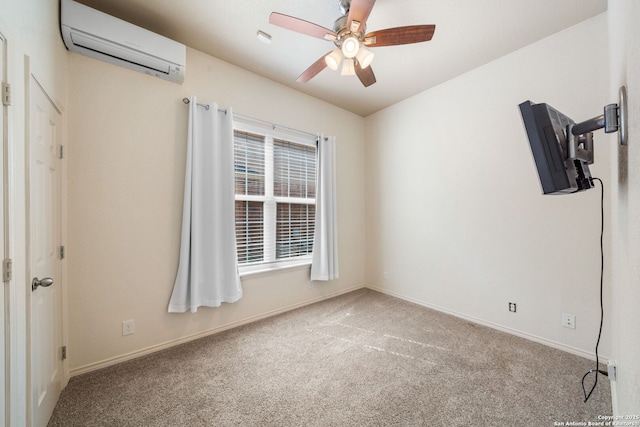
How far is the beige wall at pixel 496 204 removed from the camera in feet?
6.76

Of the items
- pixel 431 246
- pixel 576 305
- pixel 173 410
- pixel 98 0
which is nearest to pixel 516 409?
pixel 576 305

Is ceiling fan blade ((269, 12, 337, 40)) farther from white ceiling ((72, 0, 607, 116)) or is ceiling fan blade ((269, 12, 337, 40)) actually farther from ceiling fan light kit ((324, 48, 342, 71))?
white ceiling ((72, 0, 607, 116))

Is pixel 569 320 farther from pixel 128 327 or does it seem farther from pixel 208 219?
pixel 128 327

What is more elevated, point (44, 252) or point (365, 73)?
point (365, 73)

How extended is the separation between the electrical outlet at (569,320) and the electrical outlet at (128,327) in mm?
3765

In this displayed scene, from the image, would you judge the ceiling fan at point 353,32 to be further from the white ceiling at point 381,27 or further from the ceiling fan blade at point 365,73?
the white ceiling at point 381,27

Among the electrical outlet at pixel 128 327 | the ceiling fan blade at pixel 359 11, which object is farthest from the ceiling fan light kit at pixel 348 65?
the electrical outlet at pixel 128 327

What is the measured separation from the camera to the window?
284cm

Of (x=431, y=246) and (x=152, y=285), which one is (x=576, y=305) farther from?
(x=152, y=285)

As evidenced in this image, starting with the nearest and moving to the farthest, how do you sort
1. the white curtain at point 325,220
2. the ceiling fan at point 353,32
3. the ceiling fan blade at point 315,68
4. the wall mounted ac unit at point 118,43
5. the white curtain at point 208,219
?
the ceiling fan at point 353,32, the wall mounted ac unit at point 118,43, the ceiling fan blade at point 315,68, the white curtain at point 208,219, the white curtain at point 325,220

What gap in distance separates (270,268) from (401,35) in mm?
2604

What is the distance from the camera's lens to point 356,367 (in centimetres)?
196

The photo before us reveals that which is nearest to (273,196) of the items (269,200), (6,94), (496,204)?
(269,200)

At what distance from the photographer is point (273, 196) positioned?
10.1ft
